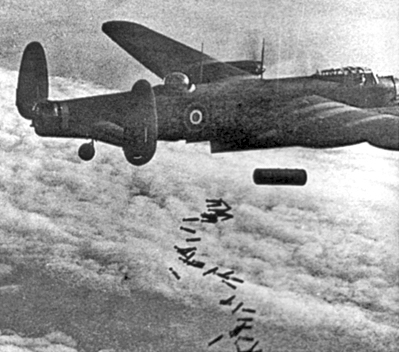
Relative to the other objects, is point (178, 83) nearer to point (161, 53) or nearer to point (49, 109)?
point (161, 53)

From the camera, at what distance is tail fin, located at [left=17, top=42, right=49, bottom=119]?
431cm

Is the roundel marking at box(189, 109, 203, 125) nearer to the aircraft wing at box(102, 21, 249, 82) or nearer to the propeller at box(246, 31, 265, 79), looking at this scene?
the aircraft wing at box(102, 21, 249, 82)

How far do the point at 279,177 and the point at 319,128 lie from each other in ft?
1.23

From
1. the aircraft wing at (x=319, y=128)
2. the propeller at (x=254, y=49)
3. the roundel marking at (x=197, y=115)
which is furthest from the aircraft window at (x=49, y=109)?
the propeller at (x=254, y=49)

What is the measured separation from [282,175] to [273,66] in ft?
2.17

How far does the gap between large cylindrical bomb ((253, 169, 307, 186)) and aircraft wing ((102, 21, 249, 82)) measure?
61 centimetres

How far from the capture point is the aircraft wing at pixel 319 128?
4051 mm

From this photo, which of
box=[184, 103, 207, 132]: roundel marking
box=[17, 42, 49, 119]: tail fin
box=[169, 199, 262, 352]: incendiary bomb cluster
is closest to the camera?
box=[169, 199, 262, 352]: incendiary bomb cluster

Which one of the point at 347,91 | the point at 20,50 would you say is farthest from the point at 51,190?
the point at 347,91

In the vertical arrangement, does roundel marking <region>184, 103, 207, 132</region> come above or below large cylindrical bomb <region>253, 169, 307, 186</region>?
above

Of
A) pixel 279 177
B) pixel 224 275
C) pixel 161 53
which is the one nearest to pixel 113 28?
pixel 161 53

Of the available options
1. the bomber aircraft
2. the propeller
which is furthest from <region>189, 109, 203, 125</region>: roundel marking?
the propeller

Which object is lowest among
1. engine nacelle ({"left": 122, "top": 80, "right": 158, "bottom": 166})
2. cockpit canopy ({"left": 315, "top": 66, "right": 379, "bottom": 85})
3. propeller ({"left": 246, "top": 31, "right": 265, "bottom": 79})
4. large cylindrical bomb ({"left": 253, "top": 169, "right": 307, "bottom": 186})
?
large cylindrical bomb ({"left": 253, "top": 169, "right": 307, "bottom": 186})

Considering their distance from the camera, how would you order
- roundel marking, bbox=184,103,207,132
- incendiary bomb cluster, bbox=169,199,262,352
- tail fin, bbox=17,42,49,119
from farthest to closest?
tail fin, bbox=17,42,49,119 < roundel marking, bbox=184,103,207,132 < incendiary bomb cluster, bbox=169,199,262,352
